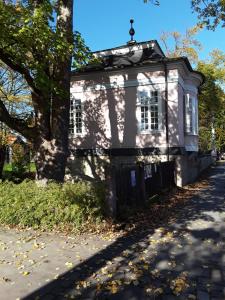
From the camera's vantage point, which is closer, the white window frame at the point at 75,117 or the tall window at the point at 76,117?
the white window frame at the point at 75,117

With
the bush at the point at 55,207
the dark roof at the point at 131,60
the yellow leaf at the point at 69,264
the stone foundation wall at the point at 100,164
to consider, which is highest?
the dark roof at the point at 131,60

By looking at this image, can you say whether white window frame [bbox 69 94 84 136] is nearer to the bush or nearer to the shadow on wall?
the shadow on wall

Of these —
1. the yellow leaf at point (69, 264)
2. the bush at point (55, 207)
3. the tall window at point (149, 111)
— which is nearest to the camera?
the yellow leaf at point (69, 264)

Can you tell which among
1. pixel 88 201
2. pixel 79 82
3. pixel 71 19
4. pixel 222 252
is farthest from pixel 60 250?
pixel 79 82

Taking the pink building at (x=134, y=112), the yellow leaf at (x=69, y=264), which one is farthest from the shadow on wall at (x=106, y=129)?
the yellow leaf at (x=69, y=264)

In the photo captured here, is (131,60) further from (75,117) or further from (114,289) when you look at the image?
(114,289)

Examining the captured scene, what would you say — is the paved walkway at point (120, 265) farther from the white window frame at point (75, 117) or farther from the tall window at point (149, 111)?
the white window frame at point (75, 117)

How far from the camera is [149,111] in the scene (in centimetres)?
1952

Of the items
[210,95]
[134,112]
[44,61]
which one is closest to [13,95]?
[134,112]

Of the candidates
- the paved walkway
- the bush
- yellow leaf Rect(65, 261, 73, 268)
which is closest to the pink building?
the bush

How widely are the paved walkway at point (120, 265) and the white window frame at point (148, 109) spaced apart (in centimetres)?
1057

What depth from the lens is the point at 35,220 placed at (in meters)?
8.95

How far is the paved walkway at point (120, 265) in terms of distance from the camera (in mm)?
5207

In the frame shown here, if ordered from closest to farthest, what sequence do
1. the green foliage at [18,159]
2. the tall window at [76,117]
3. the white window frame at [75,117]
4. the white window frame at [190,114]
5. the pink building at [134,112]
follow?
the pink building at [134,112]
the white window frame at [190,114]
the white window frame at [75,117]
the tall window at [76,117]
the green foliage at [18,159]
